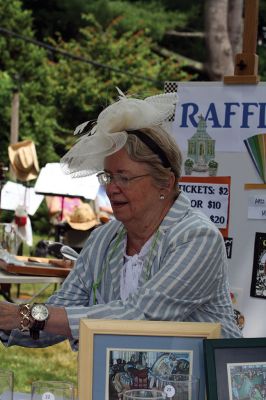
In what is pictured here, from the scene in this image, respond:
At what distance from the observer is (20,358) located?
5.54 m

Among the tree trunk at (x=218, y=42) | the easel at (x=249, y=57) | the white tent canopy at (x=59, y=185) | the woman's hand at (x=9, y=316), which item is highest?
the tree trunk at (x=218, y=42)

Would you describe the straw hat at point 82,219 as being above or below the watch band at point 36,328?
above

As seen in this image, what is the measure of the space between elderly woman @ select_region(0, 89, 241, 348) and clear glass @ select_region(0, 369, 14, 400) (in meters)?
0.24

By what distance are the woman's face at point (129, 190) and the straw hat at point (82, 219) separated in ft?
21.2

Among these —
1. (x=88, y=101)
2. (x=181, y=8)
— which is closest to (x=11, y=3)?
(x=88, y=101)

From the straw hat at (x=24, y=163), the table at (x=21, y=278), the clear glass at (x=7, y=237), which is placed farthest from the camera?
the straw hat at (x=24, y=163)

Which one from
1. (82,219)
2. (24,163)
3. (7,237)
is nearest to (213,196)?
(7,237)

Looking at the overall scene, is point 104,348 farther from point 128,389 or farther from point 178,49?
point 178,49

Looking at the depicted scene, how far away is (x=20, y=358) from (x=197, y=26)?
576 inches

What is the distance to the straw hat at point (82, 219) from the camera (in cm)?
855

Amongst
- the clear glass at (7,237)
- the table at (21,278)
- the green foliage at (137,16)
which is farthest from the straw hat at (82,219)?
the green foliage at (137,16)

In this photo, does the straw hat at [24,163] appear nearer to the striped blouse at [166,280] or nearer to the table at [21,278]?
the table at [21,278]

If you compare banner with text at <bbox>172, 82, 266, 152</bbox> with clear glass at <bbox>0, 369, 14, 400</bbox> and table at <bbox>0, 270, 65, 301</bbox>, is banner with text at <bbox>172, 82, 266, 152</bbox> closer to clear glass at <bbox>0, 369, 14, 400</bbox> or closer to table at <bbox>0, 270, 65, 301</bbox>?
table at <bbox>0, 270, 65, 301</bbox>

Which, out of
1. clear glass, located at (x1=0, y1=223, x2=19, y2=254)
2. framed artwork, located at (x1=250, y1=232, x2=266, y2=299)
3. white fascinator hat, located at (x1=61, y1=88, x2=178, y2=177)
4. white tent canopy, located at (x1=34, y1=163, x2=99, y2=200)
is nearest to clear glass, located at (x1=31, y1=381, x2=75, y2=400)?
white fascinator hat, located at (x1=61, y1=88, x2=178, y2=177)
